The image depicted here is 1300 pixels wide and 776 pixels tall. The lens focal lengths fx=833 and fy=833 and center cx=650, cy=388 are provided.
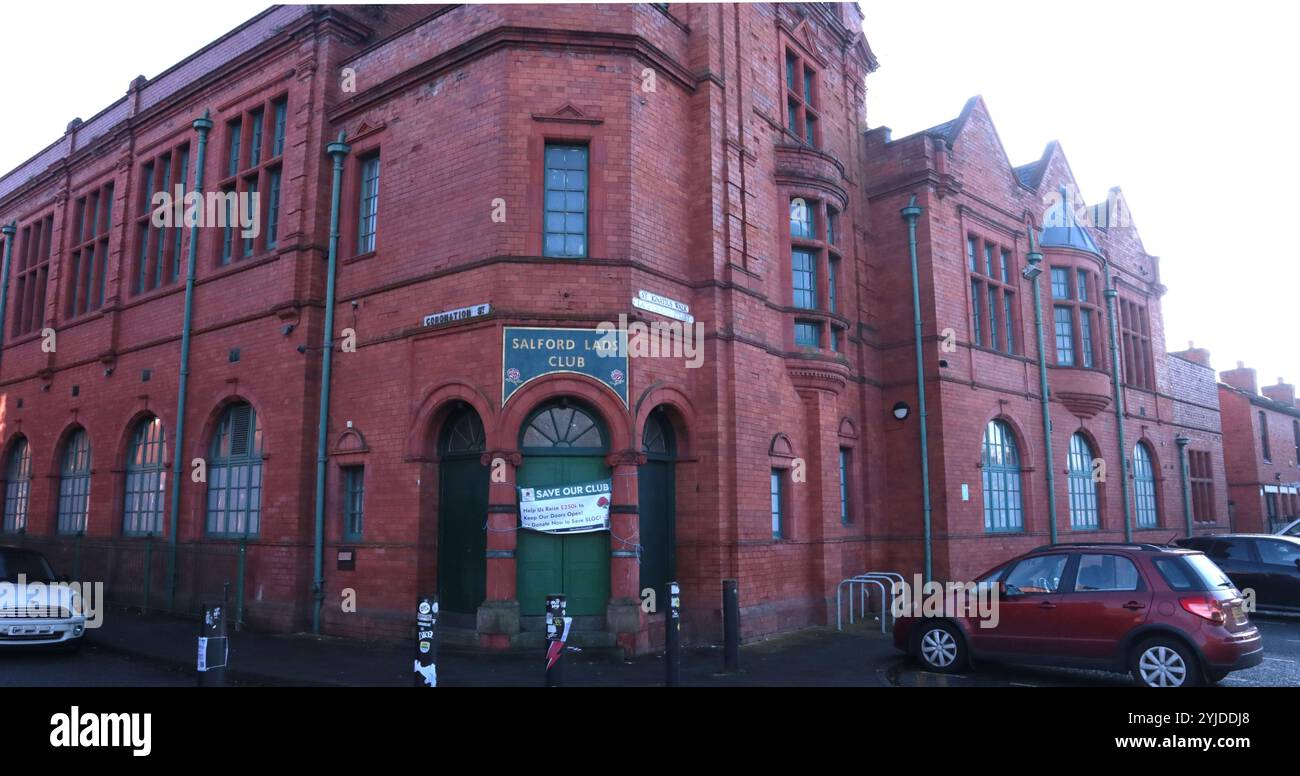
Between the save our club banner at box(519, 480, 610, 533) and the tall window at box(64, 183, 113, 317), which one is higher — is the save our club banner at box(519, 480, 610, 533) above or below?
below

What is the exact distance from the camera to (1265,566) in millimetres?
15297

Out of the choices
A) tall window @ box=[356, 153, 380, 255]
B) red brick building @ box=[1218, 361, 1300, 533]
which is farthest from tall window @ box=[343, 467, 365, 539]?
red brick building @ box=[1218, 361, 1300, 533]

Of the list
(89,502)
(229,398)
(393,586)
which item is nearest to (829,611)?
(393,586)

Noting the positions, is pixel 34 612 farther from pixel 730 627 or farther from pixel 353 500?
pixel 730 627

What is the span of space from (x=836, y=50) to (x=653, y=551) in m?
12.3

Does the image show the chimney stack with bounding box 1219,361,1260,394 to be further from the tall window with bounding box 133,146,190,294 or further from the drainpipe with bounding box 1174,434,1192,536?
the tall window with bounding box 133,146,190,294

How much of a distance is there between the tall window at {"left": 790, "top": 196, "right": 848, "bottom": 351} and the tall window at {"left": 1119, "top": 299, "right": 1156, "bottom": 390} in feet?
45.1

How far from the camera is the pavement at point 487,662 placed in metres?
9.68

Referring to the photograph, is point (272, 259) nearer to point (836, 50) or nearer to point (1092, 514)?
point (836, 50)

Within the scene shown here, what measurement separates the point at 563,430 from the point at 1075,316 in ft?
52.6

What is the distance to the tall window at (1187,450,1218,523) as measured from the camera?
28.0 m

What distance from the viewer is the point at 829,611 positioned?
14.9 m

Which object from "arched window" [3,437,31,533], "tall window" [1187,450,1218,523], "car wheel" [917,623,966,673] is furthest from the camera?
"tall window" [1187,450,1218,523]
